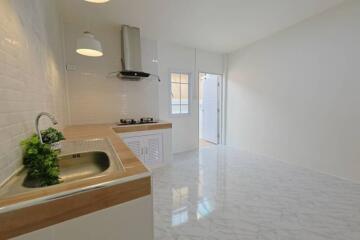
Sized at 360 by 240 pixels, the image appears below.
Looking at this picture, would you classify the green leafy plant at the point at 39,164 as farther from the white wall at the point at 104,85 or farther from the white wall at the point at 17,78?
the white wall at the point at 104,85

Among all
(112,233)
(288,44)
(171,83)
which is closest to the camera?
(112,233)

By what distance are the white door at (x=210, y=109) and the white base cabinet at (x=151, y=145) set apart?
2.38 metres

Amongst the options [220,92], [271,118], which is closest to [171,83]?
[220,92]

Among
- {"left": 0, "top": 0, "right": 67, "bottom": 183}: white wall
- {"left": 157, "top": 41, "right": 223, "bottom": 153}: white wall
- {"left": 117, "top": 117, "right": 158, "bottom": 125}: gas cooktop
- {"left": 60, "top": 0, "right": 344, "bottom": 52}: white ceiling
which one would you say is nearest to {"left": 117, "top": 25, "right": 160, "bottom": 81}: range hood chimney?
{"left": 60, "top": 0, "right": 344, "bottom": 52}: white ceiling

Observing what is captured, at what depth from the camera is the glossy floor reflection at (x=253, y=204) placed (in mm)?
1640

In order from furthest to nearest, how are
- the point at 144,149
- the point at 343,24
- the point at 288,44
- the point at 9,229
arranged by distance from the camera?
the point at 288,44
the point at 144,149
the point at 343,24
the point at 9,229

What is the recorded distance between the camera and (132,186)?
773mm

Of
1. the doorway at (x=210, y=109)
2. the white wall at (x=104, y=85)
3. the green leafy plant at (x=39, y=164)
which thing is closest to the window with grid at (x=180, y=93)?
the white wall at (x=104, y=85)

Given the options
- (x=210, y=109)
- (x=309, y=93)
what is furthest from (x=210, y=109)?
(x=309, y=93)

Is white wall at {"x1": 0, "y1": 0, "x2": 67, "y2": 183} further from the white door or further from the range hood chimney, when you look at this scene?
the white door

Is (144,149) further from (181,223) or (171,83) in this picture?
(171,83)

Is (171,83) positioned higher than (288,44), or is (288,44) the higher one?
(288,44)

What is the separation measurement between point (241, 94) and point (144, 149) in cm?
297

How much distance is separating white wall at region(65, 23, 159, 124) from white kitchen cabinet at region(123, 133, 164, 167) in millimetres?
799
